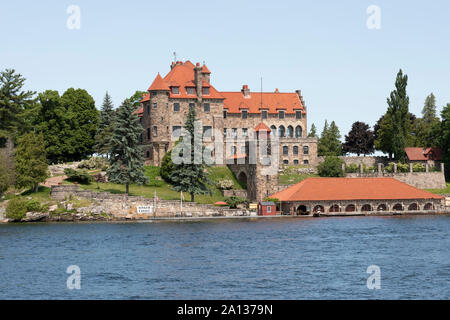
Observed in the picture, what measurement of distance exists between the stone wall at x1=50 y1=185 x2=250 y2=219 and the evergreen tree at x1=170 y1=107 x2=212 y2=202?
2.42 m

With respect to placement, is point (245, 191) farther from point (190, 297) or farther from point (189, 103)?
point (190, 297)

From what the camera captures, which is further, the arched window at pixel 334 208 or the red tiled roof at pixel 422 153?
the red tiled roof at pixel 422 153

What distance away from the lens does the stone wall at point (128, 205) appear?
3268 inches

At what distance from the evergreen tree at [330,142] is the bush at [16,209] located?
194ft

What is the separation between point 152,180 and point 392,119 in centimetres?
3873

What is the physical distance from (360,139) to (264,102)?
24364 mm

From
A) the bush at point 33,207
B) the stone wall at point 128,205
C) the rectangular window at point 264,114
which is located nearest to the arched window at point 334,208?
the stone wall at point 128,205

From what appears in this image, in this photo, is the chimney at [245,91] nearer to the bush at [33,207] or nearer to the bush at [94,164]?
the bush at [94,164]

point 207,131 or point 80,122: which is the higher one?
point 80,122

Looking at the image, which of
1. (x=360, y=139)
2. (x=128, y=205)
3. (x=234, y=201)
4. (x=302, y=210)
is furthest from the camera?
(x=360, y=139)

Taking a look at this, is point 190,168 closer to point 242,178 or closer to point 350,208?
point 242,178

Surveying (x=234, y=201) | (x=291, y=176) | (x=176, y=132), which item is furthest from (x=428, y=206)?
(x=176, y=132)

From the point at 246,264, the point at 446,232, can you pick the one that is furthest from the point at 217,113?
the point at 246,264

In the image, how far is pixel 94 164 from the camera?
316 feet
